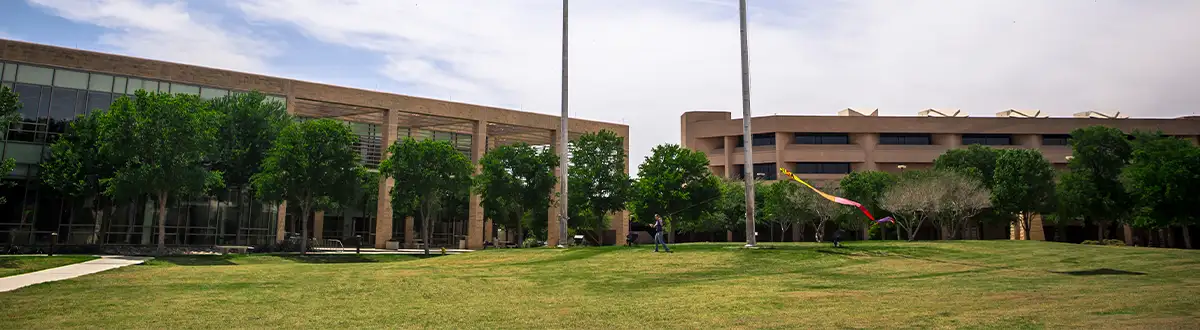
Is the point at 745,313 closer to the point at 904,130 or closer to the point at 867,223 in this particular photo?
the point at 867,223

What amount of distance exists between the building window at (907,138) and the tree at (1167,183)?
51.0m

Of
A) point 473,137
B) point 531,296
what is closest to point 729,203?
point 473,137

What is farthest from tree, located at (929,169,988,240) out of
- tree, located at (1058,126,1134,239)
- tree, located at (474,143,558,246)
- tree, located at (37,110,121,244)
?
tree, located at (37,110,121,244)

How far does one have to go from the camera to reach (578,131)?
73.5 metres

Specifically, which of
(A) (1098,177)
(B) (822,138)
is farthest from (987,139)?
(A) (1098,177)

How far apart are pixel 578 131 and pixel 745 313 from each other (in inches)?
2358

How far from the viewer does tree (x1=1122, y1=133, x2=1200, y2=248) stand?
47000 mm

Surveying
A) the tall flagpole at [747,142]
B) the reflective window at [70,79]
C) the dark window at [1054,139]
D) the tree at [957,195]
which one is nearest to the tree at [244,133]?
the reflective window at [70,79]

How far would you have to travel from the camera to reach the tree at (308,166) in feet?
153

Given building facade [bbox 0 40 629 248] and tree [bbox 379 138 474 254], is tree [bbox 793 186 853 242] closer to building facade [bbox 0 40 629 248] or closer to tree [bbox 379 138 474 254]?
building facade [bbox 0 40 629 248]

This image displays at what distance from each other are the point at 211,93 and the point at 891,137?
80.4 m

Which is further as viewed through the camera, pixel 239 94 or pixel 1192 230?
pixel 1192 230

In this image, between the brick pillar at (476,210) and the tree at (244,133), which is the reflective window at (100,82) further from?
the brick pillar at (476,210)

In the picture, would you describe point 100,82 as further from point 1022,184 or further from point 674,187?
point 1022,184
